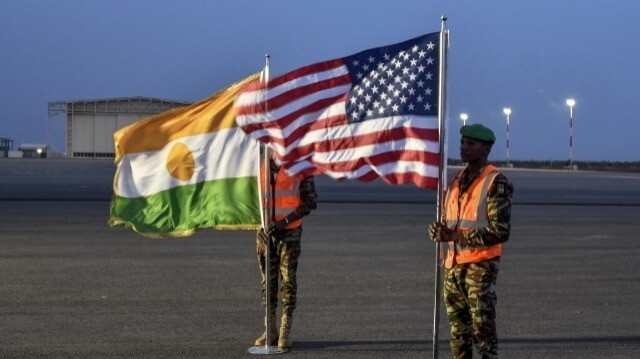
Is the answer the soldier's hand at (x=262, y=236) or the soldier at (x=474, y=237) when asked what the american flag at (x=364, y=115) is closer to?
the soldier at (x=474, y=237)

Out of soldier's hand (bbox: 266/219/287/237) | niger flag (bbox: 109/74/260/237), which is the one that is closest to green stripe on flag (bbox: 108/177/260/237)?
niger flag (bbox: 109/74/260/237)

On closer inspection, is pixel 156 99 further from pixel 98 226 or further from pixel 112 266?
pixel 112 266

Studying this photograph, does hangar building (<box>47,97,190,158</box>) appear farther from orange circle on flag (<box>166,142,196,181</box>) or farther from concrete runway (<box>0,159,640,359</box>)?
orange circle on flag (<box>166,142,196,181</box>)

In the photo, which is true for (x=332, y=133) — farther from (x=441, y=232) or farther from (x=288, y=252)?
(x=288, y=252)

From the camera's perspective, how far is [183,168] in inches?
321

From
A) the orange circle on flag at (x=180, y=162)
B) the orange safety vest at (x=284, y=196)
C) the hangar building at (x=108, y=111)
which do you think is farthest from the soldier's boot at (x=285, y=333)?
the hangar building at (x=108, y=111)

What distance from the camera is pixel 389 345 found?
8.86 meters

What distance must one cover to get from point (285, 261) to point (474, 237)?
2.43m

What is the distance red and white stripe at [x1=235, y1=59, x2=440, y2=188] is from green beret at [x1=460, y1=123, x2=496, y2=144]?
0.96 ft

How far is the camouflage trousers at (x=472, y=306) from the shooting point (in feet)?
20.6

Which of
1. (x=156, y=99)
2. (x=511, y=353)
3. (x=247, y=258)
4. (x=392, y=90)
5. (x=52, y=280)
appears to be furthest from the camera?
(x=156, y=99)

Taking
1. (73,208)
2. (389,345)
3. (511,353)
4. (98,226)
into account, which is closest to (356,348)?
(389,345)

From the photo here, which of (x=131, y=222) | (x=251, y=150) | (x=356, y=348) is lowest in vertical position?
(x=356, y=348)

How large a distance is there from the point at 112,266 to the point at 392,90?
836cm
